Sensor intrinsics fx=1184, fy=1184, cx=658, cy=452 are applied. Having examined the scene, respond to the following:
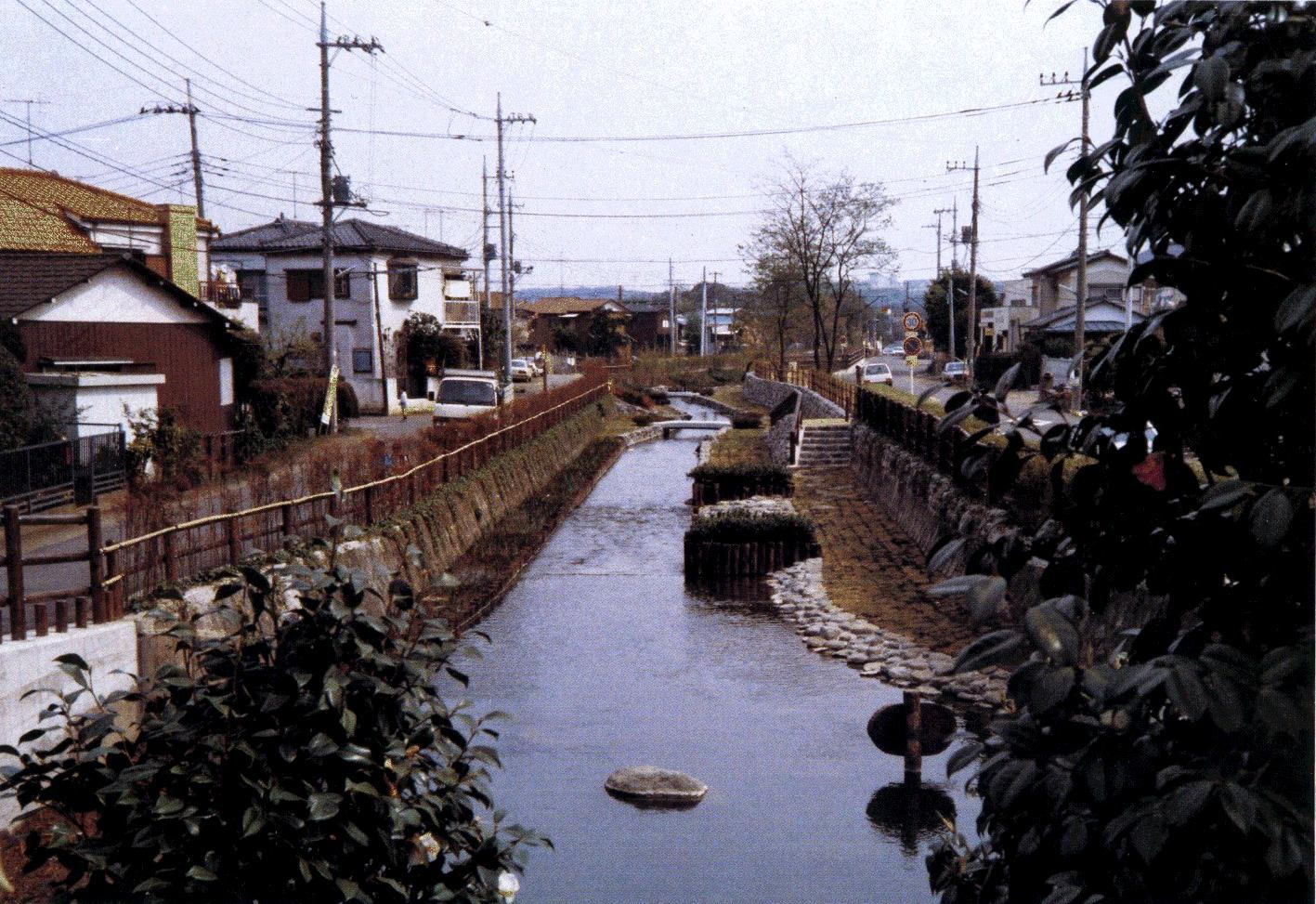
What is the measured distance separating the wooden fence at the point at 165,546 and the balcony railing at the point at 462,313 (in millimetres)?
30261

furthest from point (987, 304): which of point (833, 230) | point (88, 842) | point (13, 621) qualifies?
point (88, 842)

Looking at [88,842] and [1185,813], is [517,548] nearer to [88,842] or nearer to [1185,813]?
[88,842]

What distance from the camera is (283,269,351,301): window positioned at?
42.2 m

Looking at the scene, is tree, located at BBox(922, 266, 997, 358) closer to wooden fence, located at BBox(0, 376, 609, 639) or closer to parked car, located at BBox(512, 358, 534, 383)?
parked car, located at BBox(512, 358, 534, 383)

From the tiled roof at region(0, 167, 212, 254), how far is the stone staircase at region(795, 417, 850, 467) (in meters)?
17.9

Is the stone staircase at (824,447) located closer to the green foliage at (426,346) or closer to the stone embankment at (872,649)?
the stone embankment at (872,649)

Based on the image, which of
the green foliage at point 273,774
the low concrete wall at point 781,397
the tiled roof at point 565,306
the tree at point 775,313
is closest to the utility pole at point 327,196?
the low concrete wall at point 781,397

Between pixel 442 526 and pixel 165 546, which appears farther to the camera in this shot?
pixel 442 526

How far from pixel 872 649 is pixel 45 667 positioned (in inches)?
369

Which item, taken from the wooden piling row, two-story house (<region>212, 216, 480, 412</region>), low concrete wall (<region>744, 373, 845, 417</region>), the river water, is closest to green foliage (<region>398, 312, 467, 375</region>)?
two-story house (<region>212, 216, 480, 412</region>)

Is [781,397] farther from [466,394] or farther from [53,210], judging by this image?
[53,210]

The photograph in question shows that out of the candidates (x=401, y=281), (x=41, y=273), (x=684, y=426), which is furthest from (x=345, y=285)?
(x=41, y=273)

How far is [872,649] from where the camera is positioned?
48.0 feet

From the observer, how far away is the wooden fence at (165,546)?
8797 millimetres
